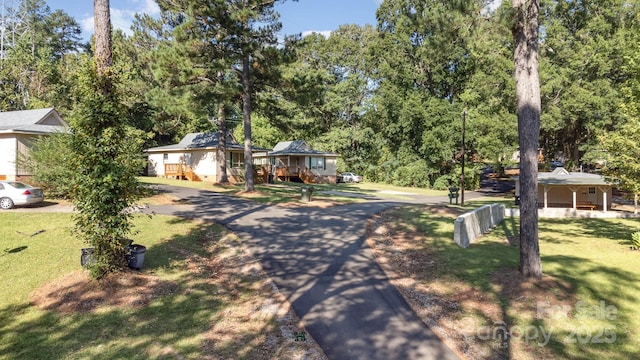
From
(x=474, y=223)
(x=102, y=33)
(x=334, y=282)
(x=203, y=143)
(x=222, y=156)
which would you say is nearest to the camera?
(x=334, y=282)

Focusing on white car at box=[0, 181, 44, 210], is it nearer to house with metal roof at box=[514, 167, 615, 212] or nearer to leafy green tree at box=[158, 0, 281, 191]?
leafy green tree at box=[158, 0, 281, 191]

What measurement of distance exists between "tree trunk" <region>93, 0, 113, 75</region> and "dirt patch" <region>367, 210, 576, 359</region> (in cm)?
844

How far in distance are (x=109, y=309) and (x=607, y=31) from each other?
138ft

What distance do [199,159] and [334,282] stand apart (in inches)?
1019

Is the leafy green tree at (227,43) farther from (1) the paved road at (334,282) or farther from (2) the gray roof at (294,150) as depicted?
(2) the gray roof at (294,150)

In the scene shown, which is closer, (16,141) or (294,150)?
(16,141)

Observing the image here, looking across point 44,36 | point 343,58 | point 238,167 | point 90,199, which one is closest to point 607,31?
point 343,58

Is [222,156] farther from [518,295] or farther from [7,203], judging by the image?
[518,295]

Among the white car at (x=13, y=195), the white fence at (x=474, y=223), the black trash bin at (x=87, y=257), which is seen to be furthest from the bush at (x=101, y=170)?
the white fence at (x=474, y=223)

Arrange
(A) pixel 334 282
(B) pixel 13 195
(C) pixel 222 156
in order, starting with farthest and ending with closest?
1. (C) pixel 222 156
2. (B) pixel 13 195
3. (A) pixel 334 282

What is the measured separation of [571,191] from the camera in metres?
26.3

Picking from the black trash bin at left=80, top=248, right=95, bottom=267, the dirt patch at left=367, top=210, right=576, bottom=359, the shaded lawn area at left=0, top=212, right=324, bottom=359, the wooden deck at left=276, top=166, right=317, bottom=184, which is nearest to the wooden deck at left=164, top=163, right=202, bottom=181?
the wooden deck at left=276, top=166, right=317, bottom=184

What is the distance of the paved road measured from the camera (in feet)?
19.1

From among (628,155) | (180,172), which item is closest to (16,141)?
(180,172)
